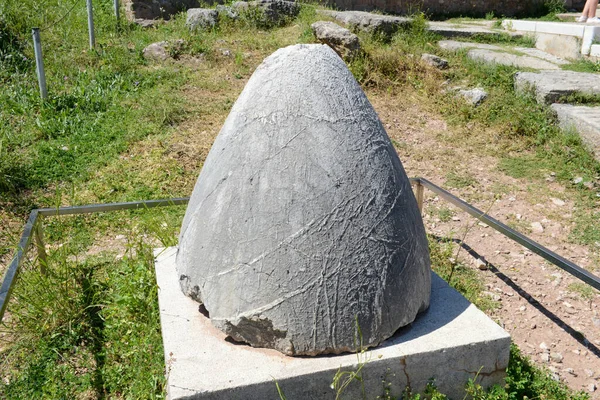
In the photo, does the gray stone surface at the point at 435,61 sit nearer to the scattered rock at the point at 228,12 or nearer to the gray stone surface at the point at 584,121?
the gray stone surface at the point at 584,121

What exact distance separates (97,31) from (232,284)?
679 centimetres

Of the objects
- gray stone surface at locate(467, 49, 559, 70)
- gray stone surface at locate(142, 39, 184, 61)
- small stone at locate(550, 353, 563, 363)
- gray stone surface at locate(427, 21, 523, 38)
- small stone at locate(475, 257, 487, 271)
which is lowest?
small stone at locate(550, 353, 563, 363)

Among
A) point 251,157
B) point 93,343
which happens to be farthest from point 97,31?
point 251,157

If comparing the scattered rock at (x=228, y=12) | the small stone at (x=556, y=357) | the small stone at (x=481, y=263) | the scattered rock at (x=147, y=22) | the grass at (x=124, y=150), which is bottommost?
the small stone at (x=556, y=357)

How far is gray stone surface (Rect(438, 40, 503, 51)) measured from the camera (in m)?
7.76

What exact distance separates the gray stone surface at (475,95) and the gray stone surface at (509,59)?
937 millimetres

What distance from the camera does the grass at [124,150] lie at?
106 inches

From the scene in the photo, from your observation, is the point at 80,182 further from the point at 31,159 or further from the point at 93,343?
the point at 93,343

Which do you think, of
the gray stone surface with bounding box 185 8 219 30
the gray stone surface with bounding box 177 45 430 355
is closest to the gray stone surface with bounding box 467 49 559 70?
the gray stone surface with bounding box 185 8 219 30

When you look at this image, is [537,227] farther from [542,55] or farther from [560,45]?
[560,45]

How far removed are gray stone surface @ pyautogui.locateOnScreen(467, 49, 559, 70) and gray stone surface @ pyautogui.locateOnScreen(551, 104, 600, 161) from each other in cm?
141

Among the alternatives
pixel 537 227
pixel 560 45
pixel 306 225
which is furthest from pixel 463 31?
pixel 306 225

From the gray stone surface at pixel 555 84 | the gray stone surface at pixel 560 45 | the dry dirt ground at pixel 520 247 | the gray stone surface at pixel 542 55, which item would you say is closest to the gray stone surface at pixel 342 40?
the dry dirt ground at pixel 520 247

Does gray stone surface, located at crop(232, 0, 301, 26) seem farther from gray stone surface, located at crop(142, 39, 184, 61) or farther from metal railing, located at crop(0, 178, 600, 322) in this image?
metal railing, located at crop(0, 178, 600, 322)
